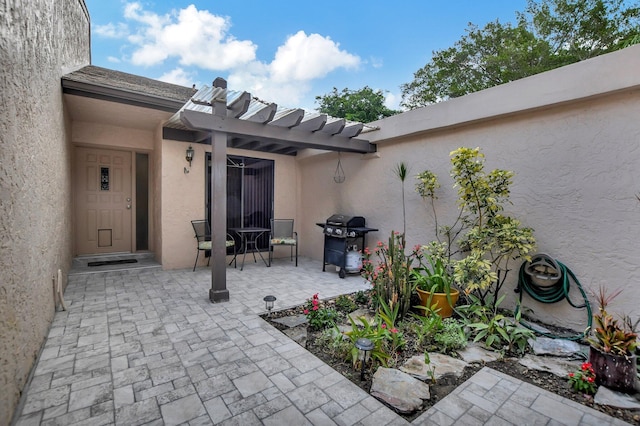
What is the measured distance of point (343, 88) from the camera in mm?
17391

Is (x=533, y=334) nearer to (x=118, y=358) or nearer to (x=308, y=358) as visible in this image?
(x=308, y=358)

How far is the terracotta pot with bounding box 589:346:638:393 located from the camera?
7.16 feet

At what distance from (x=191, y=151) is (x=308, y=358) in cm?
479

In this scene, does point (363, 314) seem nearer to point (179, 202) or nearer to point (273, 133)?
point (273, 133)

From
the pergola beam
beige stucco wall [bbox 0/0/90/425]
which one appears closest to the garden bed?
beige stucco wall [bbox 0/0/90/425]

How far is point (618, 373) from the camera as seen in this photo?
220 cm


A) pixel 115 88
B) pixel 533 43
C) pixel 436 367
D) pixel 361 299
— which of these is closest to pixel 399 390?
pixel 436 367

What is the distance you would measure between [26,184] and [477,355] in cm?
398

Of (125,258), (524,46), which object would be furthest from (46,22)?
(524,46)

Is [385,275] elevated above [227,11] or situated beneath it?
situated beneath

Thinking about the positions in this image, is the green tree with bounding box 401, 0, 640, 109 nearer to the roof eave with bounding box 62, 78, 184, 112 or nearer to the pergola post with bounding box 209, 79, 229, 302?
the pergola post with bounding box 209, 79, 229, 302

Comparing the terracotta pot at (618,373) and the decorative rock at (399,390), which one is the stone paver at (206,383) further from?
the terracotta pot at (618,373)

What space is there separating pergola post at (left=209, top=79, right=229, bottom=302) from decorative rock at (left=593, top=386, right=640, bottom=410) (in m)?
3.81

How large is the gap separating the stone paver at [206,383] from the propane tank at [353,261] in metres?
2.33
